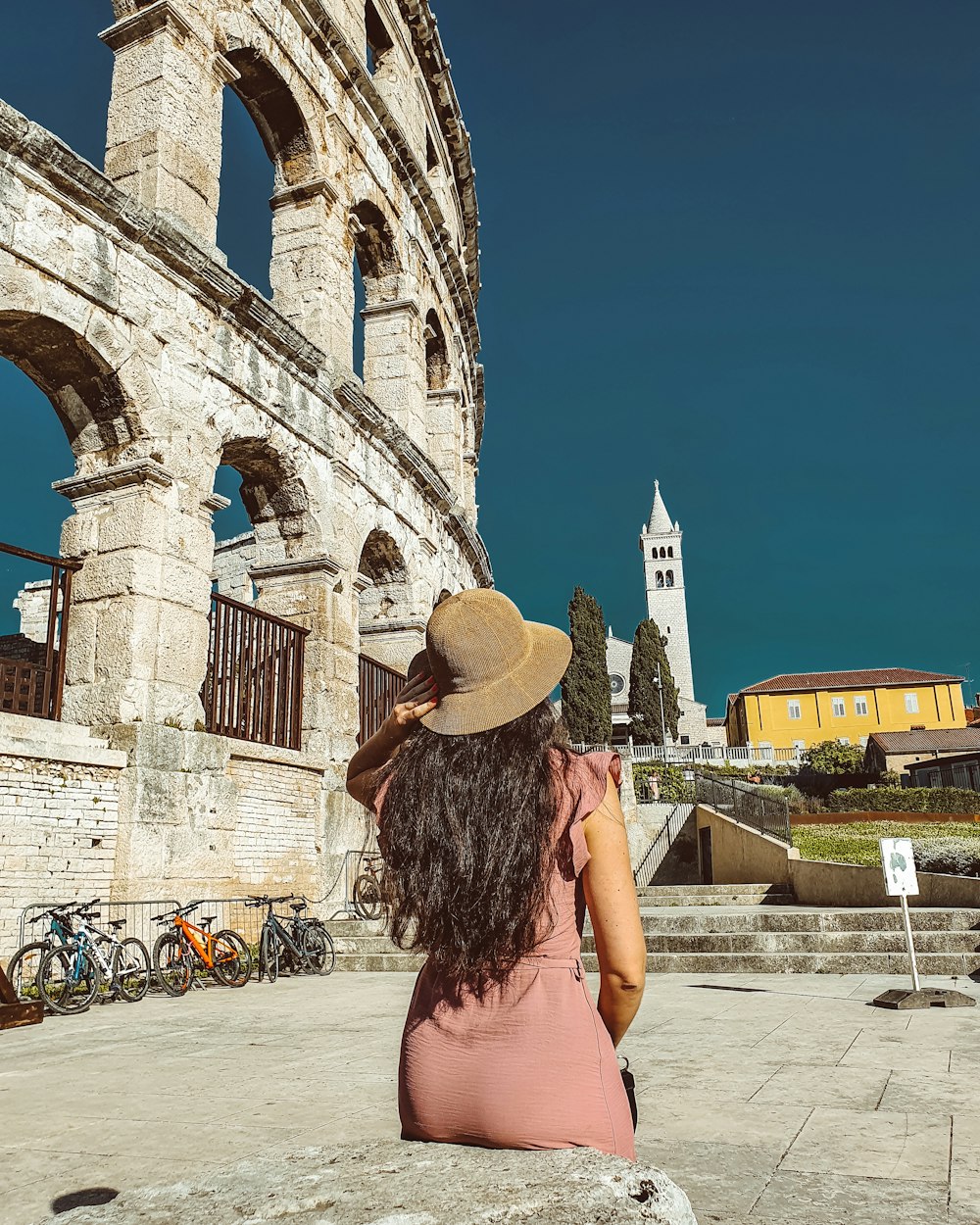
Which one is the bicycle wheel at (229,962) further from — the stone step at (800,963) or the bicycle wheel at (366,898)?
the bicycle wheel at (366,898)

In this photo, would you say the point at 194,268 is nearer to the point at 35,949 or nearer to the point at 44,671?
the point at 44,671

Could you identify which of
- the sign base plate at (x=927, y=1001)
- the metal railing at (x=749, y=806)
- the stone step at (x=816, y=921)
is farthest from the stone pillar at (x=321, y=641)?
the sign base plate at (x=927, y=1001)

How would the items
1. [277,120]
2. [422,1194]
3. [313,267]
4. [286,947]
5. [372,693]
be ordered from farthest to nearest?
[372,693]
[277,120]
[313,267]
[286,947]
[422,1194]

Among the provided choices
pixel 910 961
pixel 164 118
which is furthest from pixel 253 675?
pixel 910 961

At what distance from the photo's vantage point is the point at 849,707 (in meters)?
62.8

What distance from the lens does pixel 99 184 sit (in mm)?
9000

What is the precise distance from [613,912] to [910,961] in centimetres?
605

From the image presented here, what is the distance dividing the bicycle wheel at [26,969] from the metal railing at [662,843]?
17.5 metres

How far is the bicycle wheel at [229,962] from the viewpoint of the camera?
857 cm

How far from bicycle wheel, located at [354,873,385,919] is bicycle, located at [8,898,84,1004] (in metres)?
4.68

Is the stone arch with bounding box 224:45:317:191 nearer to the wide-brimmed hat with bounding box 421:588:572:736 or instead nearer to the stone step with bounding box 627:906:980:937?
the stone step with bounding box 627:906:980:937

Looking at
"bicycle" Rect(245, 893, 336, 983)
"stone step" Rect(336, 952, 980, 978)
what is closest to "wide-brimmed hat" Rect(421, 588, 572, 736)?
"stone step" Rect(336, 952, 980, 978)

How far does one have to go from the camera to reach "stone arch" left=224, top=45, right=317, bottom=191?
13.0 metres

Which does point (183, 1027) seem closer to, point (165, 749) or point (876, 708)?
point (165, 749)
